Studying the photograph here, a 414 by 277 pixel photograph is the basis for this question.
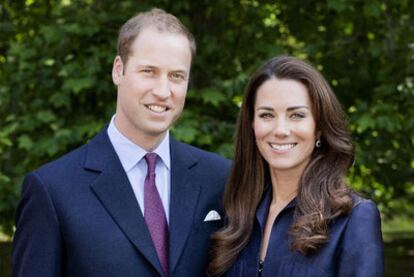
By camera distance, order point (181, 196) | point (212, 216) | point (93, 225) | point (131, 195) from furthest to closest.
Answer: point (212, 216) → point (181, 196) → point (131, 195) → point (93, 225)

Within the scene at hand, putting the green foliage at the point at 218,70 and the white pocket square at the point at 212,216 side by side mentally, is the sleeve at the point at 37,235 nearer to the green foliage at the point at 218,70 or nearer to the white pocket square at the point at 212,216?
the white pocket square at the point at 212,216

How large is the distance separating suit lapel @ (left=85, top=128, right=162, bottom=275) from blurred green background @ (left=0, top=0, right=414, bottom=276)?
2311mm

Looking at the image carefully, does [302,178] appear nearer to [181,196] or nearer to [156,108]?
[181,196]

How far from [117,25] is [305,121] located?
11.4 feet

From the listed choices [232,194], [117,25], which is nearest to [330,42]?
[117,25]

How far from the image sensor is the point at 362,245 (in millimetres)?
3348

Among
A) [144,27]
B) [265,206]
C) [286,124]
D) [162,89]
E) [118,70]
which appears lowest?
[265,206]

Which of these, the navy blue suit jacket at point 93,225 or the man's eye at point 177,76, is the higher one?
the man's eye at point 177,76

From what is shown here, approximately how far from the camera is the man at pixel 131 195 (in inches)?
137

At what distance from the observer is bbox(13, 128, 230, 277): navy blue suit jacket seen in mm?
3455

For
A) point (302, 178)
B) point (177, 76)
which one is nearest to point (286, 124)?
point (302, 178)

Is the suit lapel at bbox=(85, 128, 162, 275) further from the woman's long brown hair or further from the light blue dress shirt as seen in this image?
the woman's long brown hair

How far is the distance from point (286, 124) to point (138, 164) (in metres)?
0.68

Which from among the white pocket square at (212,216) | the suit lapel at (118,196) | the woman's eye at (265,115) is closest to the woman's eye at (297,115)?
the woman's eye at (265,115)
